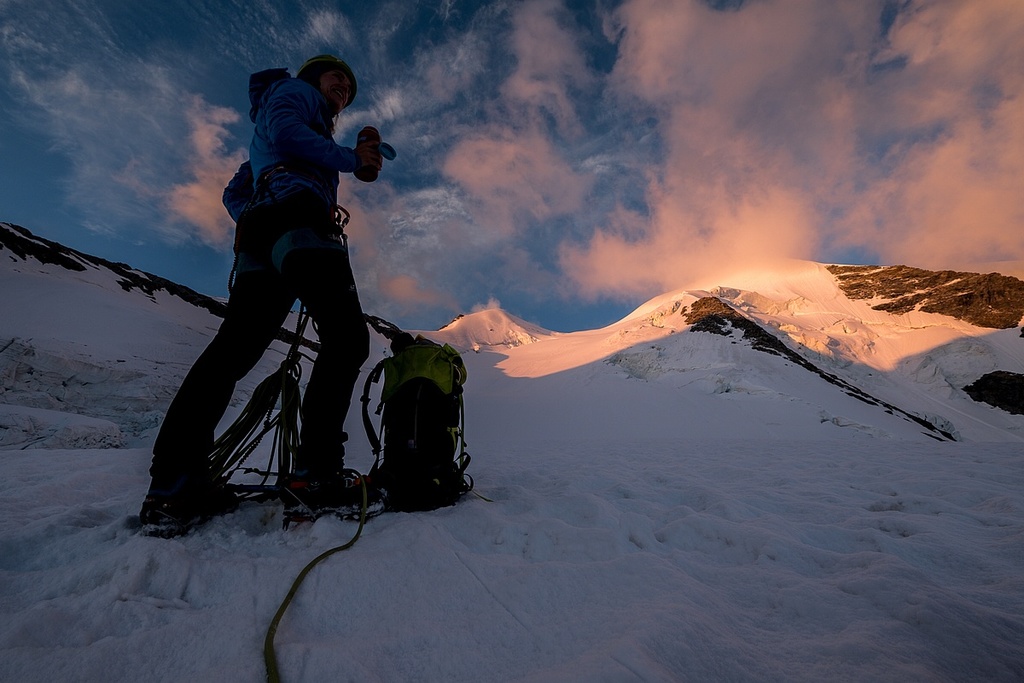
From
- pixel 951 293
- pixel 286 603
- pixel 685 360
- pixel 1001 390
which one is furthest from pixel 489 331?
pixel 286 603

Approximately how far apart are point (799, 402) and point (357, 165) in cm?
1765

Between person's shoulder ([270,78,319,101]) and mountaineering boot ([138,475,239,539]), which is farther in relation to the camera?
person's shoulder ([270,78,319,101])

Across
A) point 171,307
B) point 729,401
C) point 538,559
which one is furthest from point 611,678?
point 171,307

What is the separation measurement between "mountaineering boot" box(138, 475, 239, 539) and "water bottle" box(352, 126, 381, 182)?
169 centimetres

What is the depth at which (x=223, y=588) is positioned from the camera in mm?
1249

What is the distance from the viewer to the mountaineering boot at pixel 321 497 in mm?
1754

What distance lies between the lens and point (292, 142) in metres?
1.93

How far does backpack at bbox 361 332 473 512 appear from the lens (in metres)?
2.19

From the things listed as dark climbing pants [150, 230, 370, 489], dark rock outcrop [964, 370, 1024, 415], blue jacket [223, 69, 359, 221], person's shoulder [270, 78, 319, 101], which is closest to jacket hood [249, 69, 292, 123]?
blue jacket [223, 69, 359, 221]

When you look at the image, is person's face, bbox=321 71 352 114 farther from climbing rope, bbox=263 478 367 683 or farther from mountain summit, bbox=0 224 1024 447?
mountain summit, bbox=0 224 1024 447

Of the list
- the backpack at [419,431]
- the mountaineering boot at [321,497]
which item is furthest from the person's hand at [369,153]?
the mountaineering boot at [321,497]

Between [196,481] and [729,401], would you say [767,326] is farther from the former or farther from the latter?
[196,481]

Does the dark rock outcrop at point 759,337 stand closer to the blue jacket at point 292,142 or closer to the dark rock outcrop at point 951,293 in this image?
the dark rock outcrop at point 951,293

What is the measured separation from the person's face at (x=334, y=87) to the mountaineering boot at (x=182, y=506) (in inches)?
83.7
